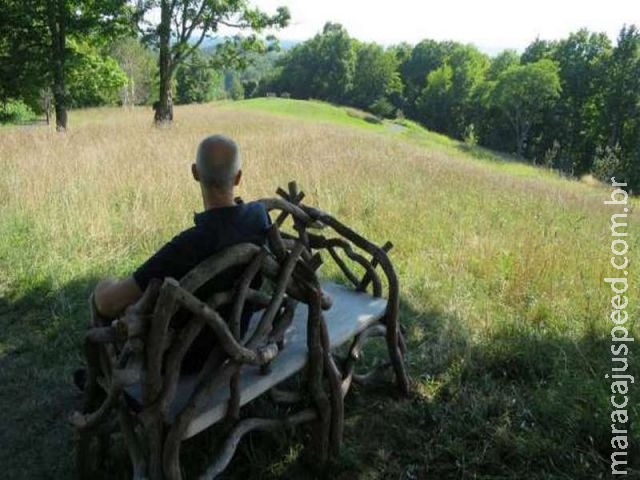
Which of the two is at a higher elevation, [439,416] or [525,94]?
[525,94]

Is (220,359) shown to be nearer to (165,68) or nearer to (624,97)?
(165,68)

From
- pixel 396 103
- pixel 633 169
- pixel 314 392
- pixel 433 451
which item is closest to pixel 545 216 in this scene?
pixel 433 451

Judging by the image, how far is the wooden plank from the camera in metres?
2.19

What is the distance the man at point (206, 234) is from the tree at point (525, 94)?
55708 millimetres

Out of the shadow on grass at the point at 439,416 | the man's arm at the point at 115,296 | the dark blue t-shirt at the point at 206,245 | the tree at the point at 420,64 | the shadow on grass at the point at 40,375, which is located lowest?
the shadow on grass at the point at 40,375

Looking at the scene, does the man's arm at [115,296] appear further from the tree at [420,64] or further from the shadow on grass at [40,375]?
the tree at [420,64]

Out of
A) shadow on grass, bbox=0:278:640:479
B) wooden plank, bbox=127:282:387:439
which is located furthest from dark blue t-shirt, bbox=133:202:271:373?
shadow on grass, bbox=0:278:640:479

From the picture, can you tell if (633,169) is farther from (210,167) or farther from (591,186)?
(210,167)

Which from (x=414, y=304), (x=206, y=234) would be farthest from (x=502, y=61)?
(x=206, y=234)

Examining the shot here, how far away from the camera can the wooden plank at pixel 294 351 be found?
2.19 metres

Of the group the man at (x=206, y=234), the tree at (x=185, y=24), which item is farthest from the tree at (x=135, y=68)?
the man at (x=206, y=234)

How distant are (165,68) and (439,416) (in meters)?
17.0

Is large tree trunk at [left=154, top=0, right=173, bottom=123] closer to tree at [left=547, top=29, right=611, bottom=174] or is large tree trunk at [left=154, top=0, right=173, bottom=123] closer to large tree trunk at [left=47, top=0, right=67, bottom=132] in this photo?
large tree trunk at [left=47, top=0, right=67, bottom=132]

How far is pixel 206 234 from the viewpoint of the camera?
2.12 meters
